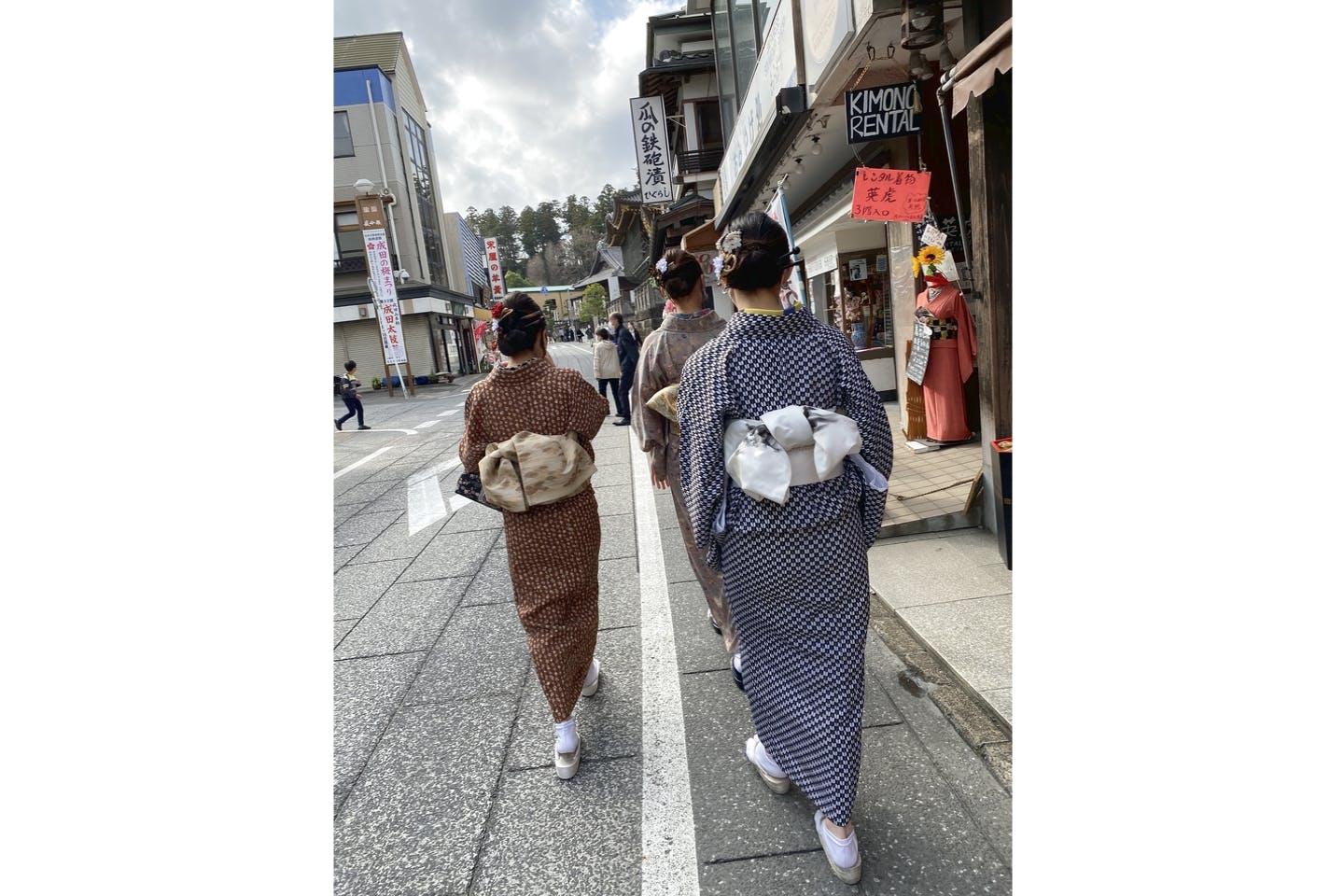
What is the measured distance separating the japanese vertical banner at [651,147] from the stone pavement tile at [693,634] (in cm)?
1716

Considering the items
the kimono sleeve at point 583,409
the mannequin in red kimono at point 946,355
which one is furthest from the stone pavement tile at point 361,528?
the mannequin in red kimono at point 946,355

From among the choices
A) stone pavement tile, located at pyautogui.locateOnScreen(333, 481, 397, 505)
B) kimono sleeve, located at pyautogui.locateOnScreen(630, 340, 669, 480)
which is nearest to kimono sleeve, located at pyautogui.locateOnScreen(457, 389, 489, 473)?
kimono sleeve, located at pyautogui.locateOnScreen(630, 340, 669, 480)

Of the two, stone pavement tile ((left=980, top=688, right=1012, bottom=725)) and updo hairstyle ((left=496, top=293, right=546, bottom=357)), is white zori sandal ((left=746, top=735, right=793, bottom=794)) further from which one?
updo hairstyle ((left=496, top=293, right=546, bottom=357))

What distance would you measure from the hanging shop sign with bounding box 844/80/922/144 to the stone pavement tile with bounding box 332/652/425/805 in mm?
5221

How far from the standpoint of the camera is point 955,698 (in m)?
2.91

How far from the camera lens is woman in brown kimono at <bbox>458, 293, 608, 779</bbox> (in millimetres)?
2680

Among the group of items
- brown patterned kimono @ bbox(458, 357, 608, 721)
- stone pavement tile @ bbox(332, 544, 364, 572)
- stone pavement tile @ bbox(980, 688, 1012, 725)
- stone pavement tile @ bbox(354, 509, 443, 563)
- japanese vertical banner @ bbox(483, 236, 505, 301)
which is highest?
japanese vertical banner @ bbox(483, 236, 505, 301)

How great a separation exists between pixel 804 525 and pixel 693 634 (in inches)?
70.7

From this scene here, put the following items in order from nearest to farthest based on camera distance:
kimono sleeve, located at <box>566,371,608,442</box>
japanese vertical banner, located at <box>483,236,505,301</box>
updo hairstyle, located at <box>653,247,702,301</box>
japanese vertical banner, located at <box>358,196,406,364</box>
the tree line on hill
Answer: kimono sleeve, located at <box>566,371,608,442</box>, updo hairstyle, located at <box>653,247,702,301</box>, japanese vertical banner, located at <box>358,196,406,364</box>, japanese vertical banner, located at <box>483,236,505,301</box>, the tree line on hill

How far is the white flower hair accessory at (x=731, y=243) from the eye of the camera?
2244mm

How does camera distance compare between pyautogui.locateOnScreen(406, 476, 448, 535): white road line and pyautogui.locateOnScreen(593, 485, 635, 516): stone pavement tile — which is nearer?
pyautogui.locateOnScreen(593, 485, 635, 516): stone pavement tile

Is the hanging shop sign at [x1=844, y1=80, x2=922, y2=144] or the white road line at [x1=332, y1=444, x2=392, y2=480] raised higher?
the hanging shop sign at [x1=844, y1=80, x2=922, y2=144]

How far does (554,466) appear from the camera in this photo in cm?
264

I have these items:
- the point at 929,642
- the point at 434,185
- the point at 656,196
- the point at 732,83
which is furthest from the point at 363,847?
the point at 434,185
